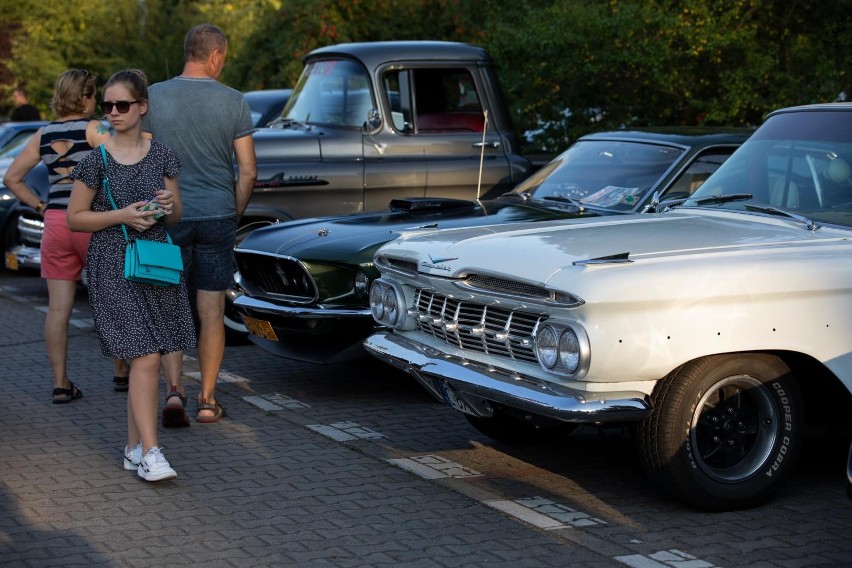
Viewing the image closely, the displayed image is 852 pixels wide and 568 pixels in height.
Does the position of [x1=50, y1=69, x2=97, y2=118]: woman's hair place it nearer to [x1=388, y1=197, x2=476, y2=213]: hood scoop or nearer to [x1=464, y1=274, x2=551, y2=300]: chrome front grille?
[x1=388, y1=197, x2=476, y2=213]: hood scoop

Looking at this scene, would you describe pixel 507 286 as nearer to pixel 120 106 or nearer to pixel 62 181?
pixel 120 106

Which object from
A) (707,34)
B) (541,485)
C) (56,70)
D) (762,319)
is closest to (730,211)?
(762,319)

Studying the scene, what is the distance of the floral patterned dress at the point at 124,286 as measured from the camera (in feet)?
20.6

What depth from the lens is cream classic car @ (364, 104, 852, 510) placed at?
5.32 metres

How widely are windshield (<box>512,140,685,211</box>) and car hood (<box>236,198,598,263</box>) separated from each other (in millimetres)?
181

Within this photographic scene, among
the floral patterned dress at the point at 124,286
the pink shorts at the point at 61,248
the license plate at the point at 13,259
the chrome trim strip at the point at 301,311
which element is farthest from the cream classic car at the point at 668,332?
the license plate at the point at 13,259

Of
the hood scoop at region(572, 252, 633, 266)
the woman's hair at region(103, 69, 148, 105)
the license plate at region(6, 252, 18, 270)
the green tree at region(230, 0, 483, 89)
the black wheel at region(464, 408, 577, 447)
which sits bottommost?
the license plate at region(6, 252, 18, 270)

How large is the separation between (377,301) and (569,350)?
1668 millimetres

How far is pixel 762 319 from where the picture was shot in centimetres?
548

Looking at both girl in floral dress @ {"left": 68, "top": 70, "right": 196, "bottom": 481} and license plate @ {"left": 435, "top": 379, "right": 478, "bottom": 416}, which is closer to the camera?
license plate @ {"left": 435, "top": 379, "right": 478, "bottom": 416}

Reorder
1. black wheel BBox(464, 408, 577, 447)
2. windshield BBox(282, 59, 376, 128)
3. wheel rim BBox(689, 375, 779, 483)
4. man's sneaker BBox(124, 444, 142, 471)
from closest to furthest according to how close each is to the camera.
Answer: wheel rim BBox(689, 375, 779, 483) < man's sneaker BBox(124, 444, 142, 471) < black wheel BBox(464, 408, 577, 447) < windshield BBox(282, 59, 376, 128)

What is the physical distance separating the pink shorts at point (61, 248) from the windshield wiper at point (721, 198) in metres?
3.64

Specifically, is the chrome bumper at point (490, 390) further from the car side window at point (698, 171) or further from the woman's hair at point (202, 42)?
the car side window at point (698, 171)

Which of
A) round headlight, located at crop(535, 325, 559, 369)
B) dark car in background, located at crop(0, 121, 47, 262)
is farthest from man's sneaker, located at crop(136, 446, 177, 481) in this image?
dark car in background, located at crop(0, 121, 47, 262)
